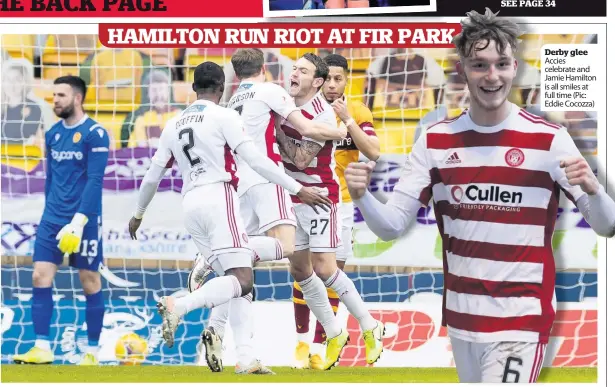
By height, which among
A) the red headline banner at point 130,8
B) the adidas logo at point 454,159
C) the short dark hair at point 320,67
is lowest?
the adidas logo at point 454,159

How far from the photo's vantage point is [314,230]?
7.77 meters

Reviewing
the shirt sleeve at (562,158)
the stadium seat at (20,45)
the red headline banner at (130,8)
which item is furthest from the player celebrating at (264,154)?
the shirt sleeve at (562,158)

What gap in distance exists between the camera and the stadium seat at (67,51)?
26.3 feet

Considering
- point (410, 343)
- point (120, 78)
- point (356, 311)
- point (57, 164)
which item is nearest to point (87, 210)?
point (57, 164)

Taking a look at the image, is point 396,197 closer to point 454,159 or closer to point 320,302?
point 454,159

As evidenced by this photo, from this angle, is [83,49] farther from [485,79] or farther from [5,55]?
[485,79]

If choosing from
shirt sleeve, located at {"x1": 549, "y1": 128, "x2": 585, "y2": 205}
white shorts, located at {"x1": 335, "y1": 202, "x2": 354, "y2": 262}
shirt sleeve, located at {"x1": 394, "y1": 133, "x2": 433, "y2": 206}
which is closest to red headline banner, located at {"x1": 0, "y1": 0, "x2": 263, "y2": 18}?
white shorts, located at {"x1": 335, "y1": 202, "x2": 354, "y2": 262}

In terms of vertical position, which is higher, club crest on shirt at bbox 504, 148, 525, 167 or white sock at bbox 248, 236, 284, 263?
club crest on shirt at bbox 504, 148, 525, 167

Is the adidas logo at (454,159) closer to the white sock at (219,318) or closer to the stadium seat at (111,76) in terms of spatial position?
the white sock at (219,318)

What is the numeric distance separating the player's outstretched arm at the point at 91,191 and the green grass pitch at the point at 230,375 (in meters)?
0.90

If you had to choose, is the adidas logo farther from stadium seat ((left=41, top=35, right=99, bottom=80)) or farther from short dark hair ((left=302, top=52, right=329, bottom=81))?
stadium seat ((left=41, top=35, right=99, bottom=80))

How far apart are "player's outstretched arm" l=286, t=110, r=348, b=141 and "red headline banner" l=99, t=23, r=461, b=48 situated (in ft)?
1.71

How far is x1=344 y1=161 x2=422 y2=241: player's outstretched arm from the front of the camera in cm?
468

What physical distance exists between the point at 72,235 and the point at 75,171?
46 cm
